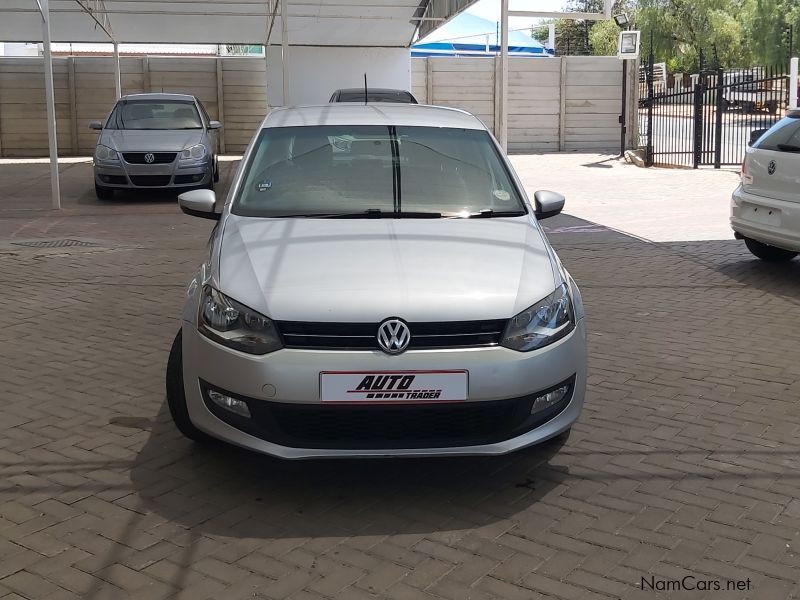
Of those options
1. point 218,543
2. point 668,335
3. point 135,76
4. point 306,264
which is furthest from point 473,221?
point 135,76

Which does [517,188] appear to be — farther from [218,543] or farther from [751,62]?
[751,62]

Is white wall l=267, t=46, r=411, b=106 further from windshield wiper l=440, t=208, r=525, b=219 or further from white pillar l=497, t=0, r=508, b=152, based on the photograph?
windshield wiper l=440, t=208, r=525, b=219

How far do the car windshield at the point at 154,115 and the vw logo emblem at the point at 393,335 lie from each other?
13.1 metres

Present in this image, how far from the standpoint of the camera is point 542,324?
4.16 meters

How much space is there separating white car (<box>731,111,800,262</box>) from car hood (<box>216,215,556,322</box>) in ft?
14.4

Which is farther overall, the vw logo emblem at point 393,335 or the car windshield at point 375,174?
the car windshield at point 375,174

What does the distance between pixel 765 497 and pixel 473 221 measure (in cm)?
184

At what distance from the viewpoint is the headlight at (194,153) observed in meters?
15.3

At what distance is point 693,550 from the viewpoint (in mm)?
3738

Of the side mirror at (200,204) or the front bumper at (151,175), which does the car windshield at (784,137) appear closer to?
the side mirror at (200,204)

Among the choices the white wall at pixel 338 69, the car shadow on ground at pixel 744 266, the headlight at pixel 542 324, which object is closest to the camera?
the headlight at pixel 542 324

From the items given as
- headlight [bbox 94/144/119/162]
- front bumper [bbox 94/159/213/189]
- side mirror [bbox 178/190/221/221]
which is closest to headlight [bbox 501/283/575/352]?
side mirror [bbox 178/190/221/221]

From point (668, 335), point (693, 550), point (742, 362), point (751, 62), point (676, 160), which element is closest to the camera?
point (693, 550)

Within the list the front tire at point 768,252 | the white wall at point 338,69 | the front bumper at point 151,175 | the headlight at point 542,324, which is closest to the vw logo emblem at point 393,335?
the headlight at point 542,324
